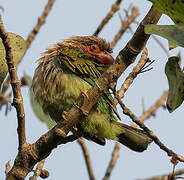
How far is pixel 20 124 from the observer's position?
2.19 metres

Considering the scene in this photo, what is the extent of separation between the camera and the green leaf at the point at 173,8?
1366 mm

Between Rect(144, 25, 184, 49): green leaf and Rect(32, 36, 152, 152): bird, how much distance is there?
158cm

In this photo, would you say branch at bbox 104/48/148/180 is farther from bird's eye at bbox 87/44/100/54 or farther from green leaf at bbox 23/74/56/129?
bird's eye at bbox 87/44/100/54

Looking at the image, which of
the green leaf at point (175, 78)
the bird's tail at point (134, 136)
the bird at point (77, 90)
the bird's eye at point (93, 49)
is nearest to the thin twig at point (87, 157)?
the bird at point (77, 90)

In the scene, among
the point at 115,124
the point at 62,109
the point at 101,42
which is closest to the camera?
the point at 62,109

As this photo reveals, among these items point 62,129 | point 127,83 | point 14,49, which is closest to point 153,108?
point 127,83

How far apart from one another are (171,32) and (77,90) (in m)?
1.77

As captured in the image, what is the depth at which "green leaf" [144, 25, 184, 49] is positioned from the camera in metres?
1.33

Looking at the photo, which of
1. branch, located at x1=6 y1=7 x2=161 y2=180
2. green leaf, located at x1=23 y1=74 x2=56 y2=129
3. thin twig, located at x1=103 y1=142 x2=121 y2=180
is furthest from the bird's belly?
branch, located at x1=6 y1=7 x2=161 y2=180

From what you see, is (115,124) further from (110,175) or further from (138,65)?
(138,65)

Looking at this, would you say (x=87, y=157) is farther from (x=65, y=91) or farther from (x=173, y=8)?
(x=173, y=8)

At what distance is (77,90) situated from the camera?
3064mm

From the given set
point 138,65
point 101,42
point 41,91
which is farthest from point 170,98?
point 101,42

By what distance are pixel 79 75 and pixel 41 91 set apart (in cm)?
37
